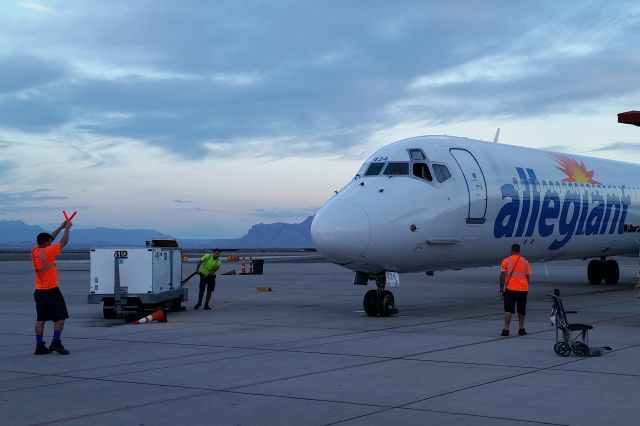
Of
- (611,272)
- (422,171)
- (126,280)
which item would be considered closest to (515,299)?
(422,171)

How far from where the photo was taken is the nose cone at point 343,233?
57.1 feet

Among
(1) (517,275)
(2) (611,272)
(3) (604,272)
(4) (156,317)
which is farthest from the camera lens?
(3) (604,272)

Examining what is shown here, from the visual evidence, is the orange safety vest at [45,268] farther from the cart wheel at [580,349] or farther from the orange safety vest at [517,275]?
the cart wheel at [580,349]

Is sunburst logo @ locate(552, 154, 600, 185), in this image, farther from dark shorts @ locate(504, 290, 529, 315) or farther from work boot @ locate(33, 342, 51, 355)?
work boot @ locate(33, 342, 51, 355)

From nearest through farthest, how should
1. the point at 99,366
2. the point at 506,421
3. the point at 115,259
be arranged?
the point at 506,421 → the point at 99,366 → the point at 115,259

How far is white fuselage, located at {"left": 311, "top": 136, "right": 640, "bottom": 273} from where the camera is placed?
17.8m

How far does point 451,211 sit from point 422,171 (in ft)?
3.80

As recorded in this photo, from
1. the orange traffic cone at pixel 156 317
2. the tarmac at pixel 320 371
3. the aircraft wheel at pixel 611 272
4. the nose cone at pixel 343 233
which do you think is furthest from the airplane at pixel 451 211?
the aircraft wheel at pixel 611 272

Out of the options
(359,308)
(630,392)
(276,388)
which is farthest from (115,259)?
(630,392)

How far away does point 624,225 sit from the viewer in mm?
28438

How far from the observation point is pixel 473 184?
2041cm

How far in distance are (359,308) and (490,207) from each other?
4531 mm

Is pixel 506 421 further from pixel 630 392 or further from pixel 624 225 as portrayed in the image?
pixel 624 225

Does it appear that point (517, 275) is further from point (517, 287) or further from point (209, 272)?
point (209, 272)
